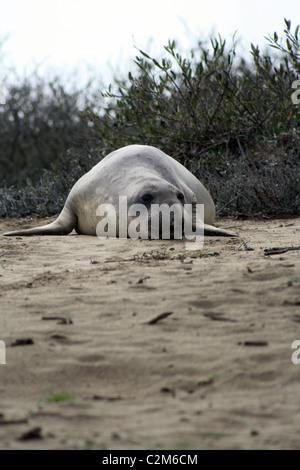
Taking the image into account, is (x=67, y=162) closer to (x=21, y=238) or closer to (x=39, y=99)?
(x=21, y=238)

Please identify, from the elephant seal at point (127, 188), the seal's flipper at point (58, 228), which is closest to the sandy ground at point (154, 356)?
the elephant seal at point (127, 188)

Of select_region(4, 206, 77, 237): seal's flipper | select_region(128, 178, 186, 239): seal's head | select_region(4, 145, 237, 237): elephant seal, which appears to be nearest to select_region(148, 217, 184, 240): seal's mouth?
select_region(128, 178, 186, 239): seal's head

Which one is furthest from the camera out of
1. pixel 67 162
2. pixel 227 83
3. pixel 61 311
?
pixel 67 162

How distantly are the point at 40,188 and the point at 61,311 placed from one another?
7.18 metres

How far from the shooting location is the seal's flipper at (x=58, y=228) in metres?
6.01

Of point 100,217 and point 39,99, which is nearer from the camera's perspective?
point 100,217

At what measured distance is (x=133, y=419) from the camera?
69.0 inches

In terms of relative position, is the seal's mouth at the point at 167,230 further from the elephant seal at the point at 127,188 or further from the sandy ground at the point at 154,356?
the sandy ground at the point at 154,356

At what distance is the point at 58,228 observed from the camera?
20.6 ft

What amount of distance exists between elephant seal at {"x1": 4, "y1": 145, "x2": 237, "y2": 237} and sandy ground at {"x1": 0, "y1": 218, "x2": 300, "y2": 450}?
1.77m

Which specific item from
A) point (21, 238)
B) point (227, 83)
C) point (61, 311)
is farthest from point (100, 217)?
point (227, 83)

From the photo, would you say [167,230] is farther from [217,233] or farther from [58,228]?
[58,228]

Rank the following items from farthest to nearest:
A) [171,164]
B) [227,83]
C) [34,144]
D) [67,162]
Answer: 1. [34,144]
2. [67,162]
3. [227,83]
4. [171,164]
